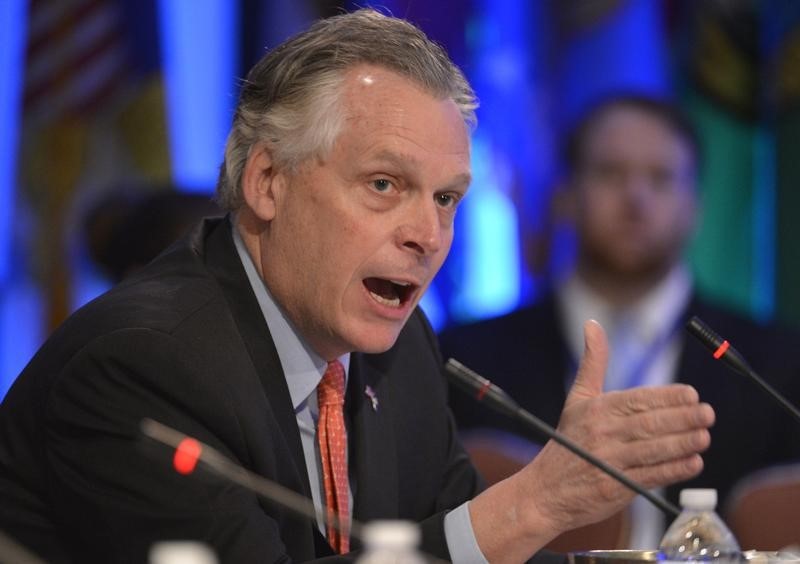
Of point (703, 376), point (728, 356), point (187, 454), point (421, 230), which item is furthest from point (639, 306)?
point (187, 454)

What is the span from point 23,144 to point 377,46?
2608mm

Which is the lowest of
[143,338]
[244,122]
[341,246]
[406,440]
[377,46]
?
[406,440]

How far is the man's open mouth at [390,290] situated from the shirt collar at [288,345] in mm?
178

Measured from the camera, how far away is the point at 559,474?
6.73ft

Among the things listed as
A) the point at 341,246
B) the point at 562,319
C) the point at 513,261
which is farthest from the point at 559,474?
the point at 513,261

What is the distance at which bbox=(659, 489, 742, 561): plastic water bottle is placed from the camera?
1841 mm

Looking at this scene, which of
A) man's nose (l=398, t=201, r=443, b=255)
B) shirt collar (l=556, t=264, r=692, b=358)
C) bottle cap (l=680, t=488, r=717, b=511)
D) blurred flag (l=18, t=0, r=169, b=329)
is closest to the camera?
bottle cap (l=680, t=488, r=717, b=511)

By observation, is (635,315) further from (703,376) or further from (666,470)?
(666,470)

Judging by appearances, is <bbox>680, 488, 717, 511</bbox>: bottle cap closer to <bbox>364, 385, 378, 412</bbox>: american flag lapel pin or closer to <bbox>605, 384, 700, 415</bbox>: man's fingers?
<bbox>605, 384, 700, 415</bbox>: man's fingers

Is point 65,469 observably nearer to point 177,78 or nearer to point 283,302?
point 283,302

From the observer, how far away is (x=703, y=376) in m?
4.17

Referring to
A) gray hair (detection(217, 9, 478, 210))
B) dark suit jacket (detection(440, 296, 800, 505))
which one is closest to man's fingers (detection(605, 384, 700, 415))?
gray hair (detection(217, 9, 478, 210))

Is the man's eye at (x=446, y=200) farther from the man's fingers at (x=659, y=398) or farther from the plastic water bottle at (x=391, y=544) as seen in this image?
the plastic water bottle at (x=391, y=544)

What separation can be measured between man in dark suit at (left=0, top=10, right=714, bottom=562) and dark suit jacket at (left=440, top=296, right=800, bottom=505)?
1.47m
